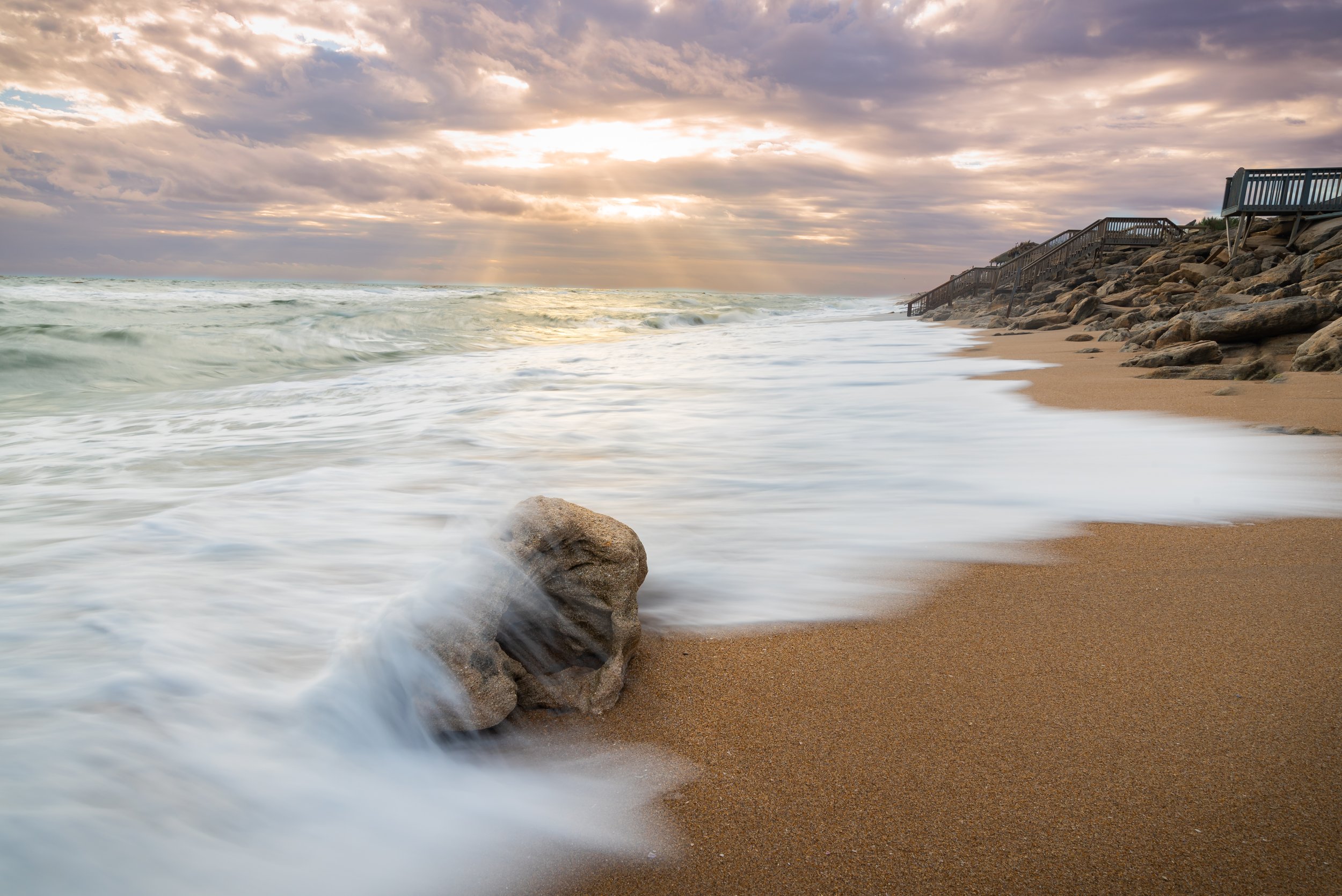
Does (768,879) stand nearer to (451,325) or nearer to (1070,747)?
(1070,747)

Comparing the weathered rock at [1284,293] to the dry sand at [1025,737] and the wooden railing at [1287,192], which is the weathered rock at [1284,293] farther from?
the dry sand at [1025,737]

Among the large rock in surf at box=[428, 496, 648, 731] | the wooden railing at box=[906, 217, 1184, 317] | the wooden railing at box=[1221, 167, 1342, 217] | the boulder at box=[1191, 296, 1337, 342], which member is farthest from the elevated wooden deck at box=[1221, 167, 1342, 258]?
the large rock in surf at box=[428, 496, 648, 731]

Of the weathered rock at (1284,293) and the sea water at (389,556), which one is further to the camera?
the weathered rock at (1284,293)

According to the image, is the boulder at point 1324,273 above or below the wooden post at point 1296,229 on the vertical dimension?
below

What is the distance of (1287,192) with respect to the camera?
14711mm

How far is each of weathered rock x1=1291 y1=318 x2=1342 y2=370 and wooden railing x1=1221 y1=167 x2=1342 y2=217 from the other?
1019cm

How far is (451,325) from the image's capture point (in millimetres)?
21266

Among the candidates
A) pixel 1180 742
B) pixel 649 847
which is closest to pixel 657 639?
pixel 649 847

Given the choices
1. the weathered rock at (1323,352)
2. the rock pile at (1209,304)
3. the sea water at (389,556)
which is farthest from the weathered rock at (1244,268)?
the sea water at (389,556)

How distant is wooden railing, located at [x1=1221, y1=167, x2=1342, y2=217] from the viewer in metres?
14.4

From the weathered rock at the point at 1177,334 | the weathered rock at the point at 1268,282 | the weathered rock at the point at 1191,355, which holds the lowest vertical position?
the weathered rock at the point at 1191,355

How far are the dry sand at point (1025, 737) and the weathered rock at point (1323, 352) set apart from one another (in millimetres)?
5255

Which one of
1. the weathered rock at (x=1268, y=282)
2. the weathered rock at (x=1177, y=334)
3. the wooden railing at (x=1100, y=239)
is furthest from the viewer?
the wooden railing at (x=1100, y=239)

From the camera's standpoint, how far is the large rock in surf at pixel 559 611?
1.92 meters
